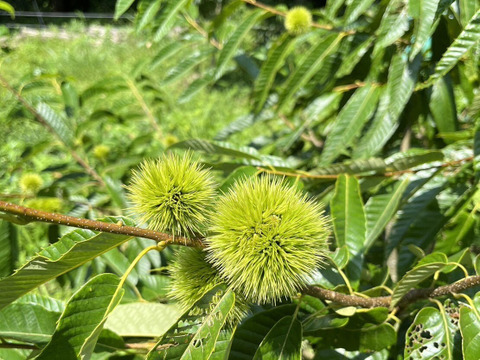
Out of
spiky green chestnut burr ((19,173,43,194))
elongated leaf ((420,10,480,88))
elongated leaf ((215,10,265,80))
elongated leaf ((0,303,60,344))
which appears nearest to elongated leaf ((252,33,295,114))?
elongated leaf ((215,10,265,80))

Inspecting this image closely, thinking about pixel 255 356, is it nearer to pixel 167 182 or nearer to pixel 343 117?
pixel 167 182

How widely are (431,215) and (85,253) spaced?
960mm

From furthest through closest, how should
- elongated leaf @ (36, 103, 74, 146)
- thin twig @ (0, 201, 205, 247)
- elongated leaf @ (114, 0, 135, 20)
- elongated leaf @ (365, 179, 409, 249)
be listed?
elongated leaf @ (36, 103, 74, 146)
elongated leaf @ (114, 0, 135, 20)
elongated leaf @ (365, 179, 409, 249)
thin twig @ (0, 201, 205, 247)

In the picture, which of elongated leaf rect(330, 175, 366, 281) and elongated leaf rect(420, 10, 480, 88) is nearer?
elongated leaf rect(420, 10, 480, 88)

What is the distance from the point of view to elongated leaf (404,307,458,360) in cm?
A: 89

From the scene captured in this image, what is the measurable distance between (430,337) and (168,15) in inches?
45.6

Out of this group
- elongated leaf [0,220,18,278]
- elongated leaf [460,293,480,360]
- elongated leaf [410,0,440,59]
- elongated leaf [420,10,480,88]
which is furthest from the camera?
elongated leaf [0,220,18,278]

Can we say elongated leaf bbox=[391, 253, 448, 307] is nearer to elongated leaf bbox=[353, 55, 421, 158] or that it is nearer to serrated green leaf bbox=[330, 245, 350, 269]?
serrated green leaf bbox=[330, 245, 350, 269]

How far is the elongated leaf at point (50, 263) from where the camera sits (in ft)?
2.19

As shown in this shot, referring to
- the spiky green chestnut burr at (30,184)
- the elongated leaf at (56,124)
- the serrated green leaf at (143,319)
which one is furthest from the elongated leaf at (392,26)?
the spiky green chestnut burr at (30,184)

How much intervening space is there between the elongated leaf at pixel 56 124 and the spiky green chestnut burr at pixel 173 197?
134 centimetres

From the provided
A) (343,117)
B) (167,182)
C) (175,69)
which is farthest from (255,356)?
(175,69)

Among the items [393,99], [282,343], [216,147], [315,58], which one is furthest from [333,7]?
[282,343]

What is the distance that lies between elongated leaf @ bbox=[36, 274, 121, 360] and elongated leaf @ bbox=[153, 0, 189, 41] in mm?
987
